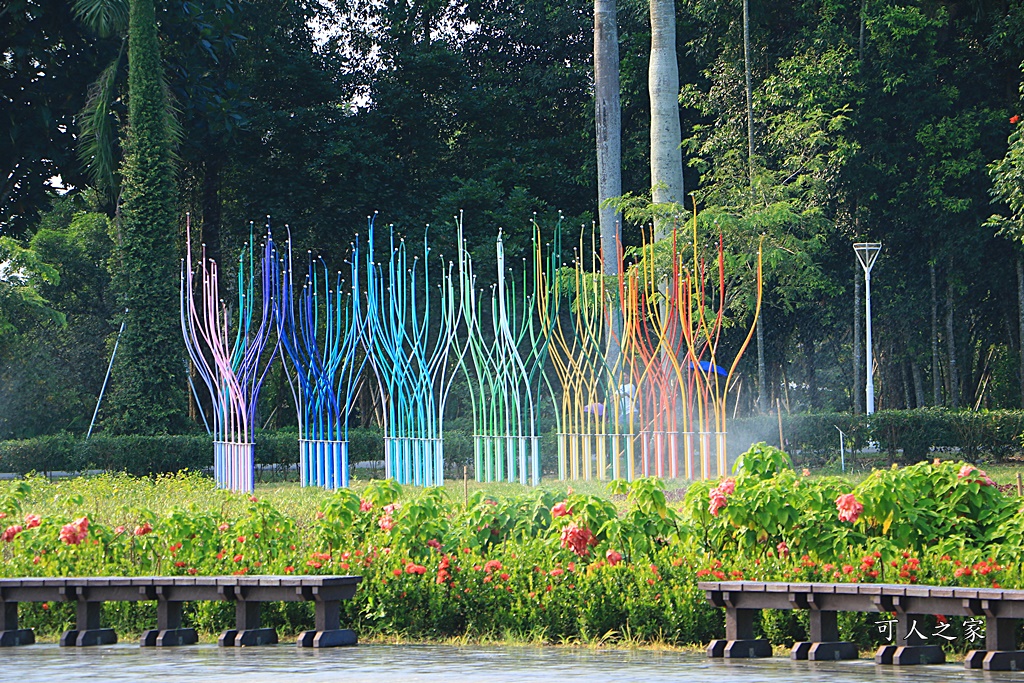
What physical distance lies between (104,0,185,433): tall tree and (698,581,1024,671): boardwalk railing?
17.8m

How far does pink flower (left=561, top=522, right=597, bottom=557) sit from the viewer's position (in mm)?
8492

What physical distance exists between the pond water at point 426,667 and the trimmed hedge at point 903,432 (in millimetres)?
15472

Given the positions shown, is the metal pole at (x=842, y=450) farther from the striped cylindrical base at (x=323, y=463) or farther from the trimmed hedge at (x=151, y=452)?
the striped cylindrical base at (x=323, y=463)

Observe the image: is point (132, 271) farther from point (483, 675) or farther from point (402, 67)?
point (483, 675)

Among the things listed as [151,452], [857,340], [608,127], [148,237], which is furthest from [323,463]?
[857,340]

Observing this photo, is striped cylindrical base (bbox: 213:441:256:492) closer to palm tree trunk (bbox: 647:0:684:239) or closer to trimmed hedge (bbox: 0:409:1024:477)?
trimmed hedge (bbox: 0:409:1024:477)

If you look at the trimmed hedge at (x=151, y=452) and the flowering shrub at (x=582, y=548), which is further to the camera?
the trimmed hedge at (x=151, y=452)

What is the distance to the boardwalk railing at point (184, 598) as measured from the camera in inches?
315

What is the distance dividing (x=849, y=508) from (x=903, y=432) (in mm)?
15178

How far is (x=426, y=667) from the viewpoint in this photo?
7215 mm

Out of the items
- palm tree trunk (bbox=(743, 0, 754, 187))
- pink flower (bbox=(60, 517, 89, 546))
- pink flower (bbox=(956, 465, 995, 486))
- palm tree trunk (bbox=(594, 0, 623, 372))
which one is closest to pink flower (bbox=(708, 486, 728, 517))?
pink flower (bbox=(956, 465, 995, 486))

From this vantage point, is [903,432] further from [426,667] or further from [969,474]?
[426,667]

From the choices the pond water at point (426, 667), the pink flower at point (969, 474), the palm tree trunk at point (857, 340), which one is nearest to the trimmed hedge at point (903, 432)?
the palm tree trunk at point (857, 340)

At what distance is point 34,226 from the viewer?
3034cm
